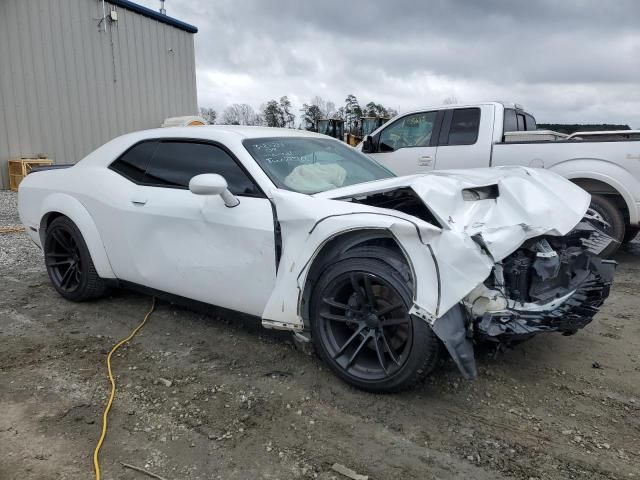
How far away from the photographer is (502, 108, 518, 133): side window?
6.89 meters

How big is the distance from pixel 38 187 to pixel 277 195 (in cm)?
279

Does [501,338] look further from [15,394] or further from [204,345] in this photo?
[15,394]

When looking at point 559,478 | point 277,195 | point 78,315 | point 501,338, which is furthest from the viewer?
point 78,315

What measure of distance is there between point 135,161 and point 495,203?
8.98 ft

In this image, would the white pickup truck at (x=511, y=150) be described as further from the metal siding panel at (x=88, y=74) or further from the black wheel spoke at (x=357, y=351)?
the metal siding panel at (x=88, y=74)

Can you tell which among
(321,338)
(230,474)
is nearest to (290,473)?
(230,474)

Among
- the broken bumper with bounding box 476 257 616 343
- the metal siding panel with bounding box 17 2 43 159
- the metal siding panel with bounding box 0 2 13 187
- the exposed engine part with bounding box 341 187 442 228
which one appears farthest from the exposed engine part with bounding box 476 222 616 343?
the metal siding panel with bounding box 17 2 43 159

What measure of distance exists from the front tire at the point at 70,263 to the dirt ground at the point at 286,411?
49 centimetres

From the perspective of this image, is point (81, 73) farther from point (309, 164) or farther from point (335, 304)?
point (335, 304)

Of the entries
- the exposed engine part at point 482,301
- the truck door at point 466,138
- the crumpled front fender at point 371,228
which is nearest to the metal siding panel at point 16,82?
the truck door at point 466,138

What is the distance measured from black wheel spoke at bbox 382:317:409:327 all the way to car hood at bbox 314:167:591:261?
531 millimetres

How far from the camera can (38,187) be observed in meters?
4.53

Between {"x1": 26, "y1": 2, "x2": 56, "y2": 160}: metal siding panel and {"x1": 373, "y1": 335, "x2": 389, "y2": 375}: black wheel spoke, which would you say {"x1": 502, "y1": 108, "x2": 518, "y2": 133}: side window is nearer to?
{"x1": 373, "y1": 335, "x2": 389, "y2": 375}: black wheel spoke

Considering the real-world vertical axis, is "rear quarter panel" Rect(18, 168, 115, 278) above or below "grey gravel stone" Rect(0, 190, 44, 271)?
above
